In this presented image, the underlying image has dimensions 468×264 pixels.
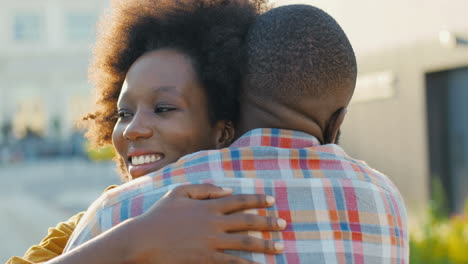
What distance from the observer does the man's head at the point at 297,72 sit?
1.60 metres

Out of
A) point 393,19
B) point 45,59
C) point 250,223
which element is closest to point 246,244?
point 250,223

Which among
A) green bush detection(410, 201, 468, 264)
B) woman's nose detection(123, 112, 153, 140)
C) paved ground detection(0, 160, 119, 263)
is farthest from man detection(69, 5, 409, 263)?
paved ground detection(0, 160, 119, 263)

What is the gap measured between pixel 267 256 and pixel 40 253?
0.61m

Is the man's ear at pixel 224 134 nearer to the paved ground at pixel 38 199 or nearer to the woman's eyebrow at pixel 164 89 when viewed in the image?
the woman's eyebrow at pixel 164 89

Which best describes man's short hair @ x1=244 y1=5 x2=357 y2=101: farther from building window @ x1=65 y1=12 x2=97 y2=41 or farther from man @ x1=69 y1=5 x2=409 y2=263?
building window @ x1=65 y1=12 x2=97 y2=41

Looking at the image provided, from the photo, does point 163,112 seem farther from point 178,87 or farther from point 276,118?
point 276,118

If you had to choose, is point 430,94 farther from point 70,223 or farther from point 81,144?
point 81,144

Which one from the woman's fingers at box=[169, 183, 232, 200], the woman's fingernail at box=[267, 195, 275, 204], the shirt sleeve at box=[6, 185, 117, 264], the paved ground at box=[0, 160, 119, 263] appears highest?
the woman's fingers at box=[169, 183, 232, 200]

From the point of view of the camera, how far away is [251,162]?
153 cm

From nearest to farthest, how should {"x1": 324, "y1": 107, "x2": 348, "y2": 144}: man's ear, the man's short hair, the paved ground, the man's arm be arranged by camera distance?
the man's arm
the man's short hair
{"x1": 324, "y1": 107, "x2": 348, "y2": 144}: man's ear
the paved ground

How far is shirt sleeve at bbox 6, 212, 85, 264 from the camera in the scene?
1683mm

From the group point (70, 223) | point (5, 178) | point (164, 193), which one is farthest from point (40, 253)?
point (5, 178)

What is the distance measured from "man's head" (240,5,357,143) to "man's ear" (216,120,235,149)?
0.15 meters

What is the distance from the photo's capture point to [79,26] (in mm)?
32906
